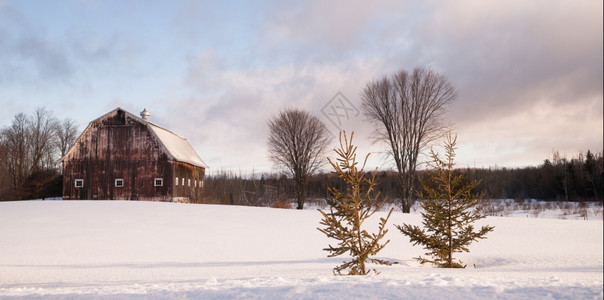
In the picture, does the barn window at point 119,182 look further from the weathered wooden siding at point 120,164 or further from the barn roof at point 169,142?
the barn roof at point 169,142

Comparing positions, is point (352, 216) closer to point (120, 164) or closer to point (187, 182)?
point (120, 164)

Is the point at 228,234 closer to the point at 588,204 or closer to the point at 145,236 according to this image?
the point at 145,236

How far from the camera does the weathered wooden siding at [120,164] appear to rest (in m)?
30.5

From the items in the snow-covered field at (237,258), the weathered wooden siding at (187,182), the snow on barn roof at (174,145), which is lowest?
the snow-covered field at (237,258)

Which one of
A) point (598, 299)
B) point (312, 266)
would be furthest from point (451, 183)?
point (598, 299)

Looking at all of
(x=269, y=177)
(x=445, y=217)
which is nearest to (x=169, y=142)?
(x=445, y=217)

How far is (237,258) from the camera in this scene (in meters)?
13.3

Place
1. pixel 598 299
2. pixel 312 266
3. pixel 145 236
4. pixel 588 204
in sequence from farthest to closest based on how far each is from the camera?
pixel 145 236 → pixel 312 266 → pixel 588 204 → pixel 598 299

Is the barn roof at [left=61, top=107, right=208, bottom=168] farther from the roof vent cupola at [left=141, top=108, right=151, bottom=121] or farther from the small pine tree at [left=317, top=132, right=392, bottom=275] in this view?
the small pine tree at [left=317, top=132, right=392, bottom=275]

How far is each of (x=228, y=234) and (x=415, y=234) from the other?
9417mm

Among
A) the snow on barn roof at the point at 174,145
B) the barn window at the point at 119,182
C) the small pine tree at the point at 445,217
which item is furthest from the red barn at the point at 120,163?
the small pine tree at the point at 445,217

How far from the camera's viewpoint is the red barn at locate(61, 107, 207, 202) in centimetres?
3047

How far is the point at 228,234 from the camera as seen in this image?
59.1 feet

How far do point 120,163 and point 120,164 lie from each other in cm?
8
